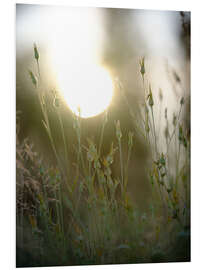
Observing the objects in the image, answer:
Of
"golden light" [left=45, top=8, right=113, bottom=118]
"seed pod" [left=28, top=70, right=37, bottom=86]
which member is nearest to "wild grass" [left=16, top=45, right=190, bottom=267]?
"seed pod" [left=28, top=70, right=37, bottom=86]

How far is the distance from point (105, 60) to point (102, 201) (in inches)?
44.8

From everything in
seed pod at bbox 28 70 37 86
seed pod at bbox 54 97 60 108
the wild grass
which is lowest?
the wild grass

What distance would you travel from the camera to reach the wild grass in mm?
3293

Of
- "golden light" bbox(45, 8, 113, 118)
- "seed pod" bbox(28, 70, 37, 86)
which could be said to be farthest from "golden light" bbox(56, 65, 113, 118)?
"seed pod" bbox(28, 70, 37, 86)

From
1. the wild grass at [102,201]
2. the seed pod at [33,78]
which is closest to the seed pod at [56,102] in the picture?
the wild grass at [102,201]

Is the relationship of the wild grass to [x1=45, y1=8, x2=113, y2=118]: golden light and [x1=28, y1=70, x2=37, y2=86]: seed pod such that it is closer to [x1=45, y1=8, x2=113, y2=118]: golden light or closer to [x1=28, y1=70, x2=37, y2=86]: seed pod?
[x1=28, y1=70, x2=37, y2=86]: seed pod

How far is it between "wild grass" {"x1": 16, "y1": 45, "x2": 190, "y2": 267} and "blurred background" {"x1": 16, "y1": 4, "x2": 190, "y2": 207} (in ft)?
0.15

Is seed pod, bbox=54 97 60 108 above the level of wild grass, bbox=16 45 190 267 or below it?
above

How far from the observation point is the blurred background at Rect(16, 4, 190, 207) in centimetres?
333

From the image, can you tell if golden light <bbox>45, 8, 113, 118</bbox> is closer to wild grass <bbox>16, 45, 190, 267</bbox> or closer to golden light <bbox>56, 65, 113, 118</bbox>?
golden light <bbox>56, 65, 113, 118</bbox>

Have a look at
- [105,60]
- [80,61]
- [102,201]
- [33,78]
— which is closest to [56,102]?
[33,78]

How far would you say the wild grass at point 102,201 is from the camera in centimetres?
329

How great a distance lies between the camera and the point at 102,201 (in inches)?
132
